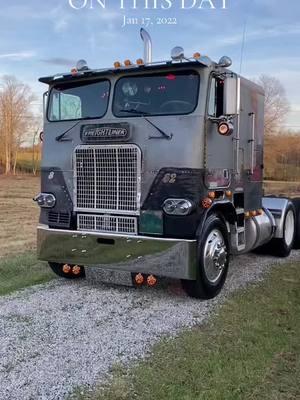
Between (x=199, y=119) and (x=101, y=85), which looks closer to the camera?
(x=199, y=119)

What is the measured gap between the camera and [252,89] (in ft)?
23.0

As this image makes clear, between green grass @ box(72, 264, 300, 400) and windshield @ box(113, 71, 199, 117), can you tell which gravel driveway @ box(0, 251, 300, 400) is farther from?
windshield @ box(113, 71, 199, 117)

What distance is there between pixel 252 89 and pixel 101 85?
7.48ft

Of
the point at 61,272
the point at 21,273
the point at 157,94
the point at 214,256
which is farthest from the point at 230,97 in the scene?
the point at 21,273

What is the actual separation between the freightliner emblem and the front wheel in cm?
143

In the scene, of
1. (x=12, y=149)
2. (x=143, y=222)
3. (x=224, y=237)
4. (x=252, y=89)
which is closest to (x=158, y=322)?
(x=143, y=222)

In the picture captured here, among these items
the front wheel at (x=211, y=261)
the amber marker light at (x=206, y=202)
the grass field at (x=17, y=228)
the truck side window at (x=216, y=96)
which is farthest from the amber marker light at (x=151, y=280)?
the grass field at (x=17, y=228)

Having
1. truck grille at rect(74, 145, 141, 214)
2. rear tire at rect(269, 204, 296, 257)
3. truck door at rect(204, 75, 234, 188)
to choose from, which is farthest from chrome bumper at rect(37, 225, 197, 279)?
rear tire at rect(269, 204, 296, 257)

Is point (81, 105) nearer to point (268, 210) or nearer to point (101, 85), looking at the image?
point (101, 85)

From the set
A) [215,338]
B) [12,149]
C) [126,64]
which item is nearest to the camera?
[215,338]

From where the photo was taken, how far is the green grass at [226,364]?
139 inches

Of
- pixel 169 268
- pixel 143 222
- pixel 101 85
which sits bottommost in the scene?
pixel 169 268

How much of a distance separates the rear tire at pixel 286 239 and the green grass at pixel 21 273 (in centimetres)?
400

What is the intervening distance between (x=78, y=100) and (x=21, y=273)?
2.83m
